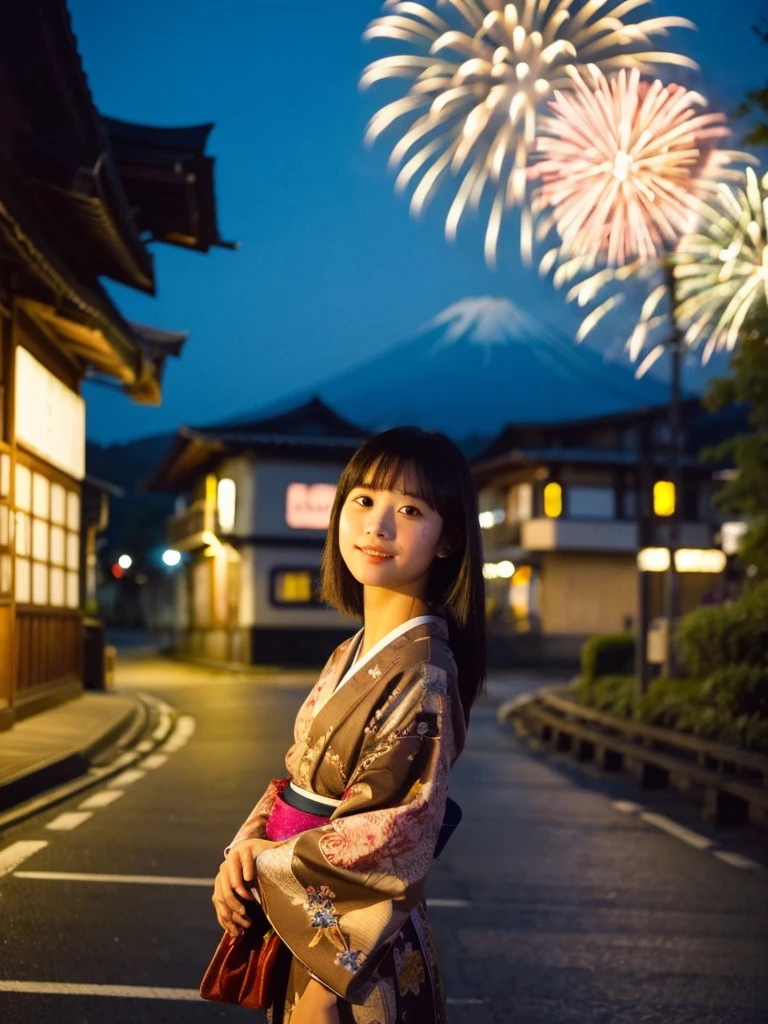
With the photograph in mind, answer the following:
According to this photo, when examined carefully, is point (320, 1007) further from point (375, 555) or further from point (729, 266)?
point (729, 266)

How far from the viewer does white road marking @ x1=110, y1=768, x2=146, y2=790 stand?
10.3m

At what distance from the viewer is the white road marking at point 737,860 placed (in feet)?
25.9

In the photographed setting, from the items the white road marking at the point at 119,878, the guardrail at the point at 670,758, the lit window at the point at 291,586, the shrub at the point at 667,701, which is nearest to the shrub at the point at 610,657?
the guardrail at the point at 670,758

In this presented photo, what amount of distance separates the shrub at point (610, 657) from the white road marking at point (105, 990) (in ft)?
50.1

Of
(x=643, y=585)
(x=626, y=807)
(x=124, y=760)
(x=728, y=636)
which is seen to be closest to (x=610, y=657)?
(x=643, y=585)

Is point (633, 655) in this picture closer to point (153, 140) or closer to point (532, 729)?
point (532, 729)

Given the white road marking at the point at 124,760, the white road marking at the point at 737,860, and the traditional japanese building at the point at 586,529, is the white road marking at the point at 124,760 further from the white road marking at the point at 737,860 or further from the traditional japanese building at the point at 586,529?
the traditional japanese building at the point at 586,529

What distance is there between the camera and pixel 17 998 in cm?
421

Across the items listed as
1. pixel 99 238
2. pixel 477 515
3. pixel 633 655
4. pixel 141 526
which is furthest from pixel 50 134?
pixel 141 526

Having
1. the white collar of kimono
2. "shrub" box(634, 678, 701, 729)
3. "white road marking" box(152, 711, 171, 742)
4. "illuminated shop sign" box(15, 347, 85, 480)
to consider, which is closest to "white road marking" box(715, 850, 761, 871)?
"shrub" box(634, 678, 701, 729)

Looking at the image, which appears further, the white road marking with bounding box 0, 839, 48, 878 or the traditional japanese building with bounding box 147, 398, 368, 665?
the traditional japanese building with bounding box 147, 398, 368, 665

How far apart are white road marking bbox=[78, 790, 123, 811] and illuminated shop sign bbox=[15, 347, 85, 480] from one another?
382 cm

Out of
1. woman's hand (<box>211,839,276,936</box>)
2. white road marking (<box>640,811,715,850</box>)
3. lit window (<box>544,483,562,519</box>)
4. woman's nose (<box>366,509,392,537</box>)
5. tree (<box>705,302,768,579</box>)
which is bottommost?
white road marking (<box>640,811,715,850</box>)

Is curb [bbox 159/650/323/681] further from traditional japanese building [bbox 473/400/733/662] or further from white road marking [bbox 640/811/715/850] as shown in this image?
white road marking [bbox 640/811/715/850]
